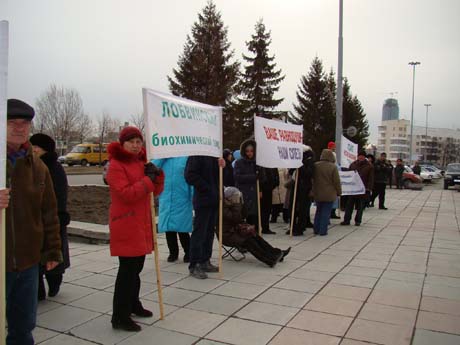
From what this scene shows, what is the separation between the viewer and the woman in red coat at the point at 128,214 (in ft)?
12.7

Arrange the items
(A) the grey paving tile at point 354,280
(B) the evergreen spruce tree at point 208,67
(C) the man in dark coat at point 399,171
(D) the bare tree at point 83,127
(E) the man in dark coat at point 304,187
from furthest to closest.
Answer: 1. (D) the bare tree at point 83,127
2. (B) the evergreen spruce tree at point 208,67
3. (C) the man in dark coat at point 399,171
4. (E) the man in dark coat at point 304,187
5. (A) the grey paving tile at point 354,280

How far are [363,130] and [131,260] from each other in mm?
45841

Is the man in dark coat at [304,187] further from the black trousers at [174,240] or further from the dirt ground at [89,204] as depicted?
the dirt ground at [89,204]

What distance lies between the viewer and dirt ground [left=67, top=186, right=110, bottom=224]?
986 centimetres

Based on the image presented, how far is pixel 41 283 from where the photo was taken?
4906 mm

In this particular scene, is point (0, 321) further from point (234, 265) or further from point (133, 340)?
point (234, 265)

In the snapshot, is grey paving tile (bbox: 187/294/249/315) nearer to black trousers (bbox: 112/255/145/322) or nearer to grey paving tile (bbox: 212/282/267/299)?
grey paving tile (bbox: 212/282/267/299)

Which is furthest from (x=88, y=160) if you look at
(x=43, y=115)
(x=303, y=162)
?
(x=303, y=162)

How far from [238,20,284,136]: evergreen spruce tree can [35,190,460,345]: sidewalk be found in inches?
1293

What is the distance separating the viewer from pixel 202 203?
18.9 ft

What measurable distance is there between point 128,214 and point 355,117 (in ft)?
141

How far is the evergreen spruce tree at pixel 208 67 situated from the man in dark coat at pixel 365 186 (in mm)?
25357

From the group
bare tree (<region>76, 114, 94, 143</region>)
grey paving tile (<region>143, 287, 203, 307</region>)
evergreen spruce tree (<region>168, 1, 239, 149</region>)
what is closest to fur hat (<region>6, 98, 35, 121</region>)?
grey paving tile (<region>143, 287, 203, 307</region>)

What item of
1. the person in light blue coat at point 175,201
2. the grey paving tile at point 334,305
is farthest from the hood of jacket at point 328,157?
the grey paving tile at point 334,305
